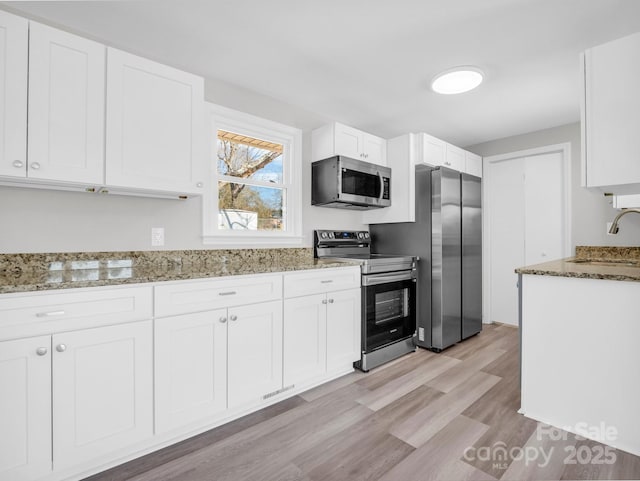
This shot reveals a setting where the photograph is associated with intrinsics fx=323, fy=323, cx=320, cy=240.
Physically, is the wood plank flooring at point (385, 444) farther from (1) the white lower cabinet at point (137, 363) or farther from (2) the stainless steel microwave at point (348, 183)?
(2) the stainless steel microwave at point (348, 183)

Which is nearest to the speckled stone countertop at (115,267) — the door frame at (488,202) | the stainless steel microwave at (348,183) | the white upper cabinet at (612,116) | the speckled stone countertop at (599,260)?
the stainless steel microwave at (348,183)

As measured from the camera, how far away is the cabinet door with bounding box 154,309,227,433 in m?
1.65

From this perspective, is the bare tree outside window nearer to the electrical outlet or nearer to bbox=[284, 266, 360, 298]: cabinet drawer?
the electrical outlet

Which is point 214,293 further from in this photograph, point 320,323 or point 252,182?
point 252,182

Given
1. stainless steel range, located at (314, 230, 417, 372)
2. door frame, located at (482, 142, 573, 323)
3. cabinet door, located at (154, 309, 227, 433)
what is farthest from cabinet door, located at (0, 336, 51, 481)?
door frame, located at (482, 142, 573, 323)

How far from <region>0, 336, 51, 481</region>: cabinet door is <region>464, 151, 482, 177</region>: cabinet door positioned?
4038mm

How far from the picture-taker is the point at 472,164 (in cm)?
396

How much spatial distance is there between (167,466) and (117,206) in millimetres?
1518

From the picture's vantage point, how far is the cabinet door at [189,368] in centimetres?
165

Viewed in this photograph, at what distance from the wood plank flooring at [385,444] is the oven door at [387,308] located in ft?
1.37

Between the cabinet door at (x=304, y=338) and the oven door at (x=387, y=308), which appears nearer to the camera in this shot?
the cabinet door at (x=304, y=338)

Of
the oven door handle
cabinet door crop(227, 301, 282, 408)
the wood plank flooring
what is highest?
the oven door handle

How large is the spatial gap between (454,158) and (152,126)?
3054 mm

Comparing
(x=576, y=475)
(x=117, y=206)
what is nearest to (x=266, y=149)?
(x=117, y=206)
